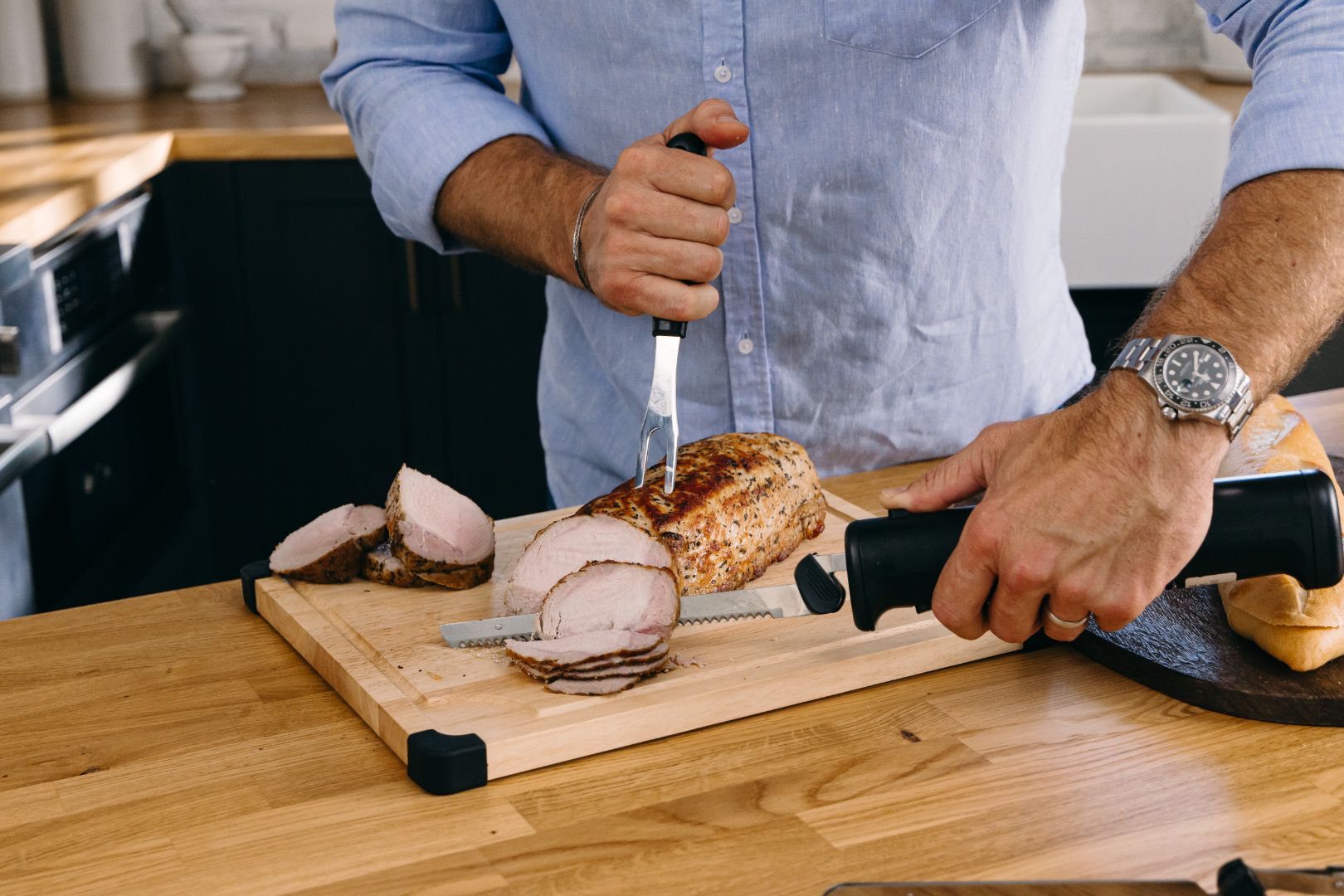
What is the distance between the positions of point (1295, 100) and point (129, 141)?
229 centimetres

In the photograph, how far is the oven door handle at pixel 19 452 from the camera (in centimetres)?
196

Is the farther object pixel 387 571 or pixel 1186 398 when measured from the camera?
pixel 387 571

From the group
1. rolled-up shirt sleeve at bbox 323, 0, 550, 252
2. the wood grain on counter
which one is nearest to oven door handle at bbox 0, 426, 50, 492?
the wood grain on counter

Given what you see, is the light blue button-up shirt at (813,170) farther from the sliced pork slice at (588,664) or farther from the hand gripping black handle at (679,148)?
the sliced pork slice at (588,664)

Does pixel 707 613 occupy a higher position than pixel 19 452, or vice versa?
pixel 707 613

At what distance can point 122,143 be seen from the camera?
2684mm

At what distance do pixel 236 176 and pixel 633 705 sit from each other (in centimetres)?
220

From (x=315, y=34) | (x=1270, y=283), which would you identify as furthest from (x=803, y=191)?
(x=315, y=34)

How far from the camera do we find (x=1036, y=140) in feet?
4.93

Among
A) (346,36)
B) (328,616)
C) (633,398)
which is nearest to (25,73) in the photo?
(346,36)

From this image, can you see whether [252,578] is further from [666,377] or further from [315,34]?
[315,34]

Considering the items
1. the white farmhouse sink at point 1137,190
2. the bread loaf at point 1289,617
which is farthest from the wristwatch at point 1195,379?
the white farmhouse sink at point 1137,190

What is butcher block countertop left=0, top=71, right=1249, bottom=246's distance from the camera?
2252 millimetres

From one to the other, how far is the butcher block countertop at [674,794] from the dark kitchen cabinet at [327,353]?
192 cm
